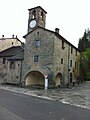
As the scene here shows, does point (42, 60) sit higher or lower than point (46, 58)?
lower

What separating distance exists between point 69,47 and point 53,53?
273 inches

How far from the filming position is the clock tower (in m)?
40.6

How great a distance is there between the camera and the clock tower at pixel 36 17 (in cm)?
4059

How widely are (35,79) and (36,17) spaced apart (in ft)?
40.4

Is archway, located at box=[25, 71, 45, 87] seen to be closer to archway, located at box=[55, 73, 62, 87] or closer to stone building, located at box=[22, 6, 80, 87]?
stone building, located at box=[22, 6, 80, 87]

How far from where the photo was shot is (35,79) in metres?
39.1

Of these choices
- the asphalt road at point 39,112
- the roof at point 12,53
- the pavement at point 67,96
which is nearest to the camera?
the asphalt road at point 39,112

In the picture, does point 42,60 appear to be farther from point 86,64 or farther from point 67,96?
point 86,64

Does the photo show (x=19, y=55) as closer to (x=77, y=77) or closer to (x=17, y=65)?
(x=17, y=65)

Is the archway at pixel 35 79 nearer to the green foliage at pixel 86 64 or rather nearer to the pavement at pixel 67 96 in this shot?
the pavement at pixel 67 96

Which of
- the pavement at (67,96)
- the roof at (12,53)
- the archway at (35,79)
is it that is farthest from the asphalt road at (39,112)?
the roof at (12,53)

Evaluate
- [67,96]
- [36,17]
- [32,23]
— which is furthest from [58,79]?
[67,96]

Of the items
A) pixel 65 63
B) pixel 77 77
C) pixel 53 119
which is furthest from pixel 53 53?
pixel 53 119

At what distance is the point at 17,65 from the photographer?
37.2m
